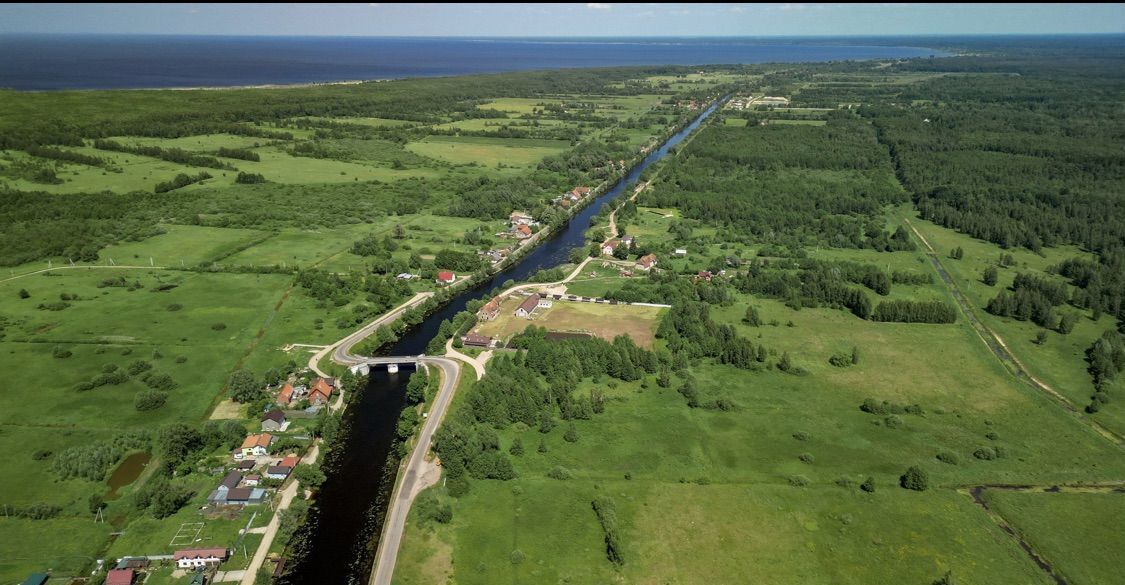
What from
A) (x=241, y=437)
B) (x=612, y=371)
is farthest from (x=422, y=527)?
(x=612, y=371)

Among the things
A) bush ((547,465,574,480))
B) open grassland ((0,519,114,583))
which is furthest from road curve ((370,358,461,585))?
open grassland ((0,519,114,583))

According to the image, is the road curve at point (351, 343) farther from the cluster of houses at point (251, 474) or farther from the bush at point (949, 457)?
the bush at point (949, 457)

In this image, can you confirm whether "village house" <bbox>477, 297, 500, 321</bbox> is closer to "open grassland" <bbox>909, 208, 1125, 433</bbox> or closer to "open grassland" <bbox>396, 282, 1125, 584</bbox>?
"open grassland" <bbox>396, 282, 1125, 584</bbox>

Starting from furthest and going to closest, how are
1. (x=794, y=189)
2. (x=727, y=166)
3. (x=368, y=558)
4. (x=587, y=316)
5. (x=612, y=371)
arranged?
1. (x=727, y=166)
2. (x=794, y=189)
3. (x=587, y=316)
4. (x=612, y=371)
5. (x=368, y=558)

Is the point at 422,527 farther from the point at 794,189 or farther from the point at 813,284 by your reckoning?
the point at 794,189

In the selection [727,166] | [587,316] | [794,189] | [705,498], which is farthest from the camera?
[727,166]

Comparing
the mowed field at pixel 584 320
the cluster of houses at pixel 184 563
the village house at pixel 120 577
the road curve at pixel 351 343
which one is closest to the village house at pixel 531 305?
the mowed field at pixel 584 320
